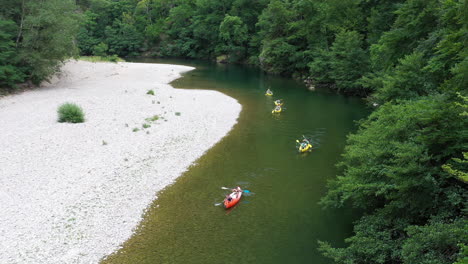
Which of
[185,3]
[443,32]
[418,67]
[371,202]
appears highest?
[185,3]

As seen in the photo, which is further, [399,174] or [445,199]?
[399,174]

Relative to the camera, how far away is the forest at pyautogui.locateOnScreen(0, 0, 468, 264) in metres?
9.02

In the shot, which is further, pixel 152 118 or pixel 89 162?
pixel 152 118

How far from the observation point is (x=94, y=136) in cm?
1958

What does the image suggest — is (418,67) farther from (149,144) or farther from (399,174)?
(149,144)

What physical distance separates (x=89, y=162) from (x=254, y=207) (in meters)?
8.55

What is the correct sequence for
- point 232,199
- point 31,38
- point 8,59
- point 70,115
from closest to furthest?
1. point 232,199
2. point 70,115
3. point 8,59
4. point 31,38

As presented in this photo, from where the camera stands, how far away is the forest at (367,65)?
9.02m

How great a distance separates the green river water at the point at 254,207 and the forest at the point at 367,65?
4.04 feet

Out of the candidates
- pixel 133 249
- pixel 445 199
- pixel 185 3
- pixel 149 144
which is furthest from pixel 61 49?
pixel 185 3

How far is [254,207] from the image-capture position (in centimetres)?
1391

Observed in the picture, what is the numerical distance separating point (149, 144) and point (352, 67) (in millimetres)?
25694

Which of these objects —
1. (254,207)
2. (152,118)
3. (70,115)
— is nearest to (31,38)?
A: (70,115)

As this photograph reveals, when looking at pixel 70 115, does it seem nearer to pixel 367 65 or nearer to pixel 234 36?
pixel 367 65
